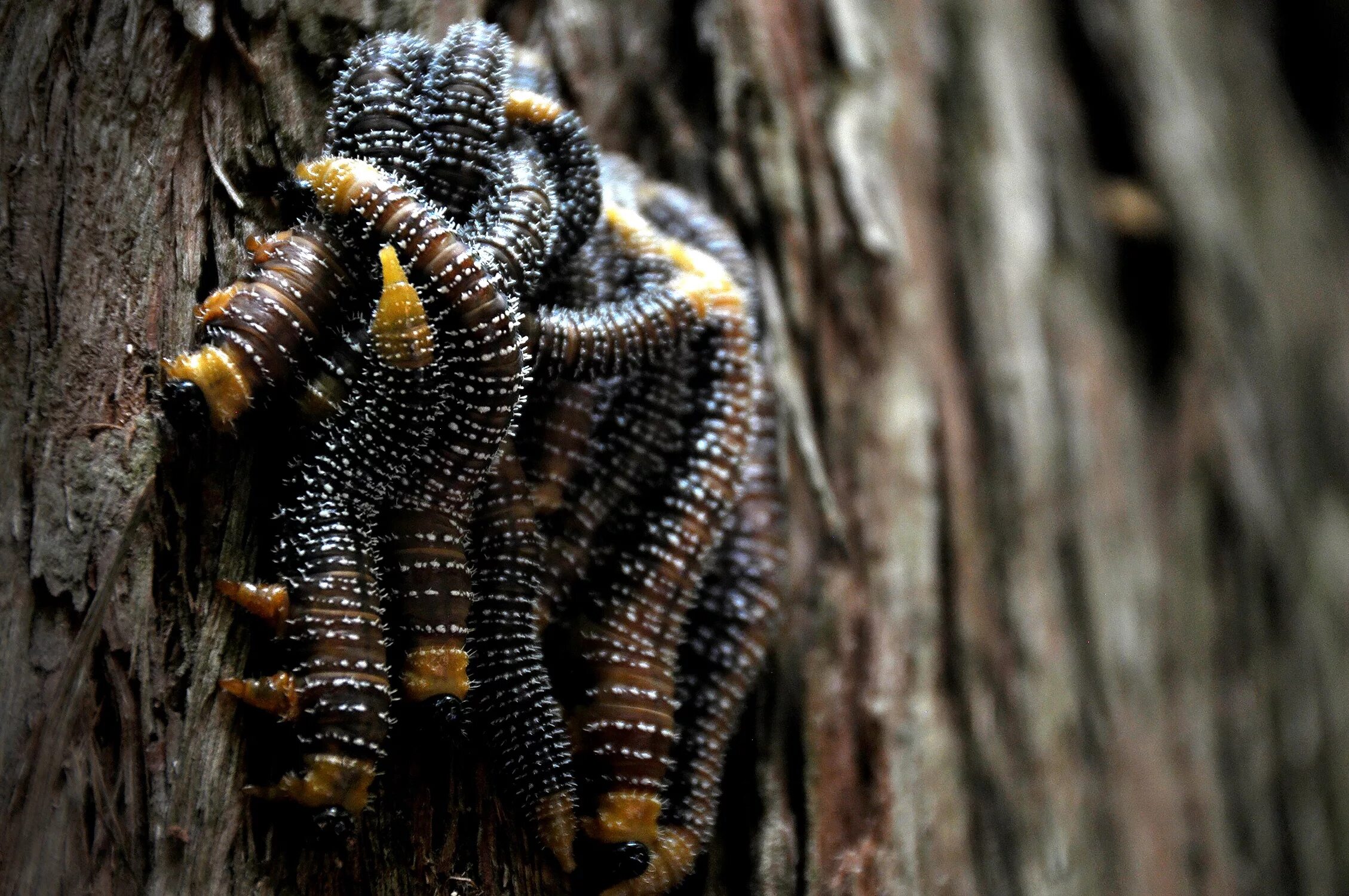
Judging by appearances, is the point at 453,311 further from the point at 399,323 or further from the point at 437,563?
the point at 437,563

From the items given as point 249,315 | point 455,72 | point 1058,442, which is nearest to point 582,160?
point 455,72

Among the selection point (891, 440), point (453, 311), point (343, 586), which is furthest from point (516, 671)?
point (891, 440)

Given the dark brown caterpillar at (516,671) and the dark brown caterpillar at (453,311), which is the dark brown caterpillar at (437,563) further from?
the dark brown caterpillar at (516,671)

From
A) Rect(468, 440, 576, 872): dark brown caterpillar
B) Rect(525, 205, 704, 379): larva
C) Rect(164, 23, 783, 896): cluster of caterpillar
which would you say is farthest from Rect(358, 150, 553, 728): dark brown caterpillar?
Rect(525, 205, 704, 379): larva

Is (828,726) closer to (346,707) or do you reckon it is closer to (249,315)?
(346,707)

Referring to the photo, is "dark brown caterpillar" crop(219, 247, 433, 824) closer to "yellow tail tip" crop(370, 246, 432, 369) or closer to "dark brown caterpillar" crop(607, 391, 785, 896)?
"yellow tail tip" crop(370, 246, 432, 369)

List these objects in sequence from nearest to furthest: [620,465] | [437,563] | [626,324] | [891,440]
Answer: [437,563] < [626,324] < [620,465] < [891,440]

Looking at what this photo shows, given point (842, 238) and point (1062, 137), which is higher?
point (1062, 137)

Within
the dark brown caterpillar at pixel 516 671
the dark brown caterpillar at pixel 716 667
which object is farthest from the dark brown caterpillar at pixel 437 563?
the dark brown caterpillar at pixel 716 667
